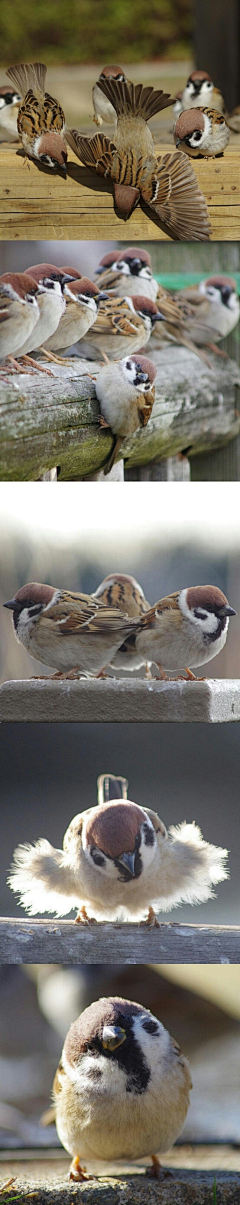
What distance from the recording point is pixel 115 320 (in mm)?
1621

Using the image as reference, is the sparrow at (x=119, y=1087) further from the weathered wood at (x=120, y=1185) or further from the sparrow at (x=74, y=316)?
the sparrow at (x=74, y=316)

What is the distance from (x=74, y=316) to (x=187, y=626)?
0.61 m


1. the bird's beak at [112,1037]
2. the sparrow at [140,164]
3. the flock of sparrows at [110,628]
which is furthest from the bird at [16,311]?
the bird's beak at [112,1037]

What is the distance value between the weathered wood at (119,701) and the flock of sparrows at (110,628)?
0.33 ft

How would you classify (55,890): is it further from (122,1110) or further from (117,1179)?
(117,1179)

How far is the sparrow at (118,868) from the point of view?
5.55 feet

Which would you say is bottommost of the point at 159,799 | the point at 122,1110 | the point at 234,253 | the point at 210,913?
the point at 122,1110

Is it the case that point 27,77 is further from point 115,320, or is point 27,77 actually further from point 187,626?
point 187,626

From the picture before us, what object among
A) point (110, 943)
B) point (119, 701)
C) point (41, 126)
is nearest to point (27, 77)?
point (41, 126)

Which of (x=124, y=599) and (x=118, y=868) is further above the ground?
(x=124, y=599)

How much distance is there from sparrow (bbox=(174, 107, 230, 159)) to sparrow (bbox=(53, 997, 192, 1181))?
1.68 m

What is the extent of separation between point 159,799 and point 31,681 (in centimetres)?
54

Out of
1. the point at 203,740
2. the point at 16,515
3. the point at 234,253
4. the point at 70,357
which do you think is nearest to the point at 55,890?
the point at 203,740

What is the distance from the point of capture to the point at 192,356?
1.74 m
